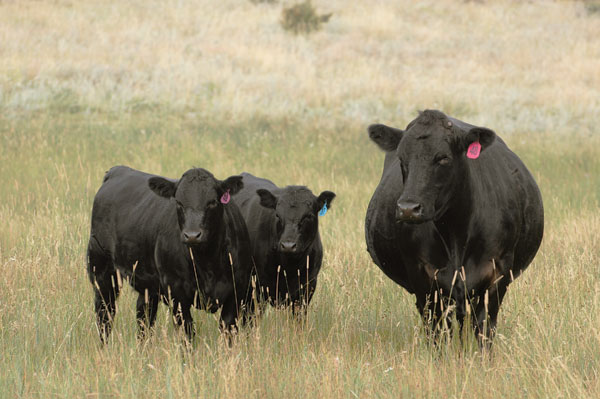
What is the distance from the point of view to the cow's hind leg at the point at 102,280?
6.78 meters

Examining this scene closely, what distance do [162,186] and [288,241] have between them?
1078 mm

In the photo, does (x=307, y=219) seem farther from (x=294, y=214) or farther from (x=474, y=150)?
(x=474, y=150)

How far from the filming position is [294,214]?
6.82 m

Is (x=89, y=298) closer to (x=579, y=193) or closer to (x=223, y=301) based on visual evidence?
(x=223, y=301)

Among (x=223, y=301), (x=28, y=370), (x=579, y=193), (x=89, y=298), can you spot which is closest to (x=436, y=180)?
(x=223, y=301)

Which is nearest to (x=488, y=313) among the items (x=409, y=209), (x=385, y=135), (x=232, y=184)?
(x=409, y=209)

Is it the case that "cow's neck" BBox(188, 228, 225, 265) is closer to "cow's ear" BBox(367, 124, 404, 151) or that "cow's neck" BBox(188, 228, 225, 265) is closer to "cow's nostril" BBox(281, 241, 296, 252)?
"cow's nostril" BBox(281, 241, 296, 252)

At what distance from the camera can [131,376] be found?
15.7 ft

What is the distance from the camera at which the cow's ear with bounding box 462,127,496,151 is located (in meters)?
5.12

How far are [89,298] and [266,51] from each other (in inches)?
904

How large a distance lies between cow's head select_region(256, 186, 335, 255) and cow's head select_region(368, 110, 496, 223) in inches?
66.5

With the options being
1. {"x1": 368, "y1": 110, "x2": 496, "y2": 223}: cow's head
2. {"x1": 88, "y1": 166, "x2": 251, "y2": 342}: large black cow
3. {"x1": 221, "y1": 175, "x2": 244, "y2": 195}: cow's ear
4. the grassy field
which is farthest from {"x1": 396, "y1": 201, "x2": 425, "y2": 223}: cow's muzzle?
{"x1": 221, "y1": 175, "x2": 244, "y2": 195}: cow's ear

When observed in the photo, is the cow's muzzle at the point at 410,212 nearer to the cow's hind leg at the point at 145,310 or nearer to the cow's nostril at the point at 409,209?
the cow's nostril at the point at 409,209

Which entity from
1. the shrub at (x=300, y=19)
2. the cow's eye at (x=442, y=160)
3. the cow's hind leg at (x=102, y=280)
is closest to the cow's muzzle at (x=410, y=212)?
the cow's eye at (x=442, y=160)
